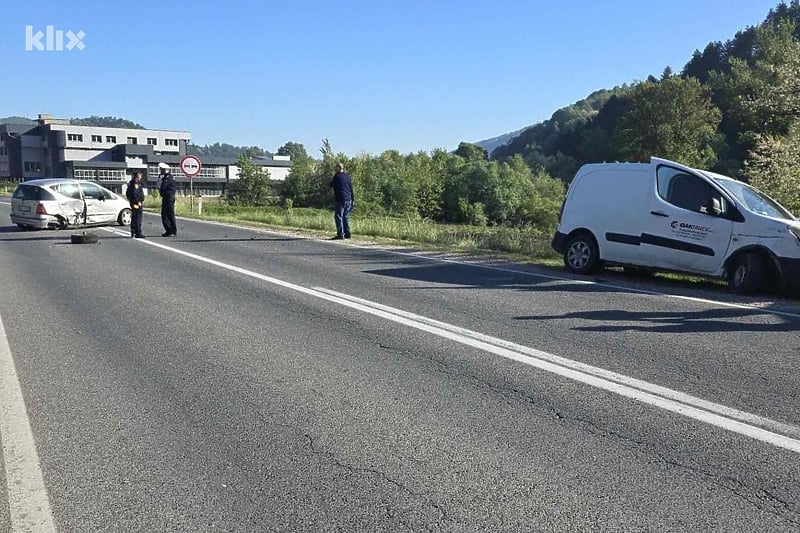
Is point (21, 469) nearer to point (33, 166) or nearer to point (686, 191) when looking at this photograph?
point (686, 191)

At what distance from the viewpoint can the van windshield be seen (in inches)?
393

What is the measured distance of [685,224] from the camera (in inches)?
404

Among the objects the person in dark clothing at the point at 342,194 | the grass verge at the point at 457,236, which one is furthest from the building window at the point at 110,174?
the person in dark clothing at the point at 342,194

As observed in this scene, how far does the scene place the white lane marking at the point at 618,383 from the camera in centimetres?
417

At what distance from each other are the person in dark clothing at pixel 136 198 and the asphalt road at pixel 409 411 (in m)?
8.89

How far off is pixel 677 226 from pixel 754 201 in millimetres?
1179

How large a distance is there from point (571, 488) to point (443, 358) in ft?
8.27

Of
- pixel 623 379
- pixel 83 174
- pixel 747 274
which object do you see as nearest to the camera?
pixel 623 379

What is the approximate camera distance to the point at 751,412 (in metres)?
4.49

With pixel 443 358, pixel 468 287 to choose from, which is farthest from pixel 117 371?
pixel 468 287

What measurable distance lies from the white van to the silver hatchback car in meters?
15.6

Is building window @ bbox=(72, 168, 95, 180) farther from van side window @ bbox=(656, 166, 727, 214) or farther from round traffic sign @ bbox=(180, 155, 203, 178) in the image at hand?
van side window @ bbox=(656, 166, 727, 214)

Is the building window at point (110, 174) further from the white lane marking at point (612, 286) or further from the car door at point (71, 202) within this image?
the white lane marking at point (612, 286)

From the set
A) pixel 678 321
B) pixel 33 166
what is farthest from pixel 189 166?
pixel 33 166
